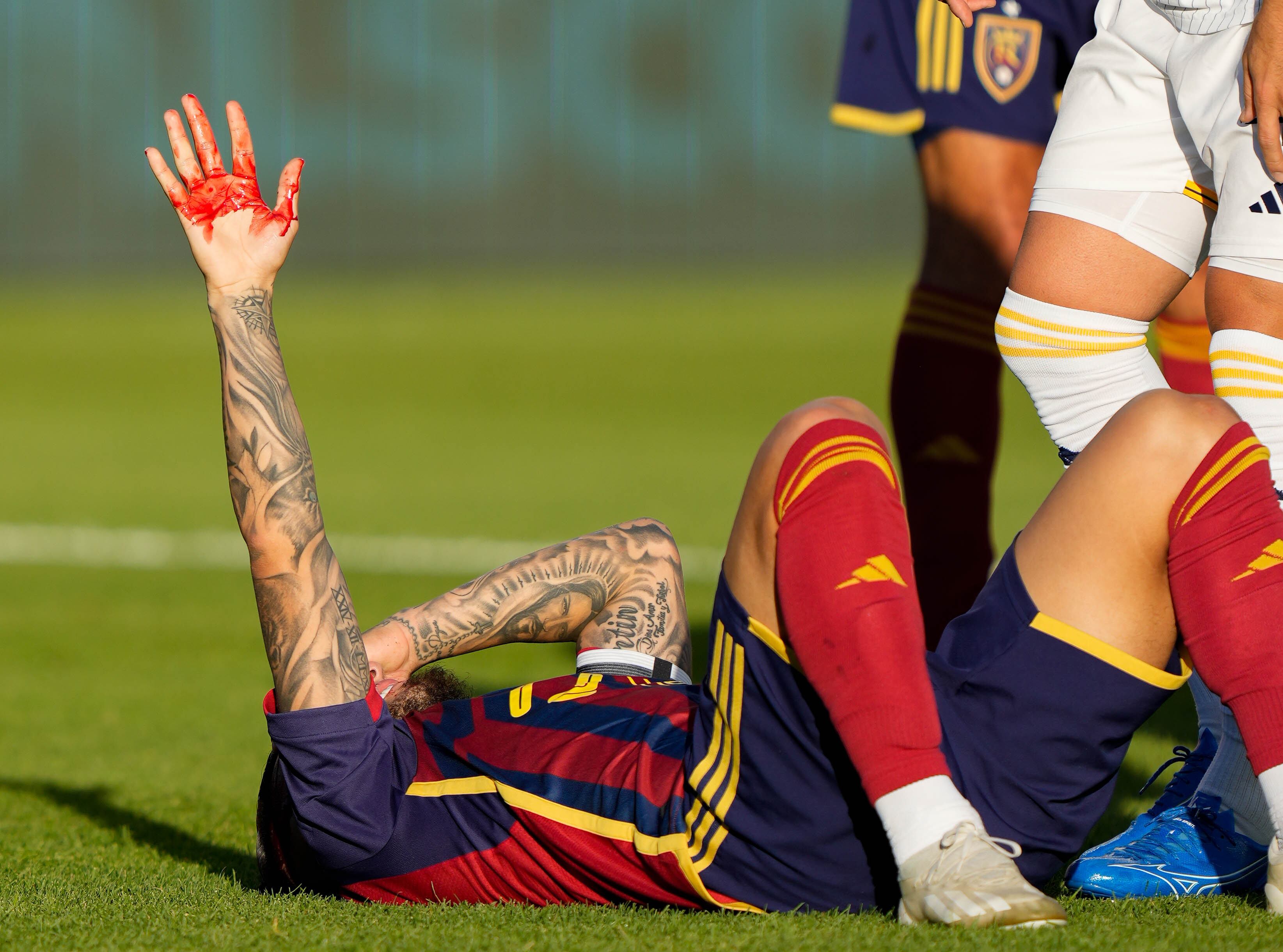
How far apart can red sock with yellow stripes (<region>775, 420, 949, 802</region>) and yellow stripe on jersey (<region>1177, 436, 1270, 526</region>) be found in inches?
12.7

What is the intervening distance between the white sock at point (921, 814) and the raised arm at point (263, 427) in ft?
2.43

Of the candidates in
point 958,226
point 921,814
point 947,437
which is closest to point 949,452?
point 947,437

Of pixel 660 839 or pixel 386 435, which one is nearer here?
pixel 660 839

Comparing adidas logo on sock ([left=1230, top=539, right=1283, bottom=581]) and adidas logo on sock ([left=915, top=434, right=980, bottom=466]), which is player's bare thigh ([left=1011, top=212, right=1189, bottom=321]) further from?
adidas logo on sock ([left=915, top=434, right=980, bottom=466])

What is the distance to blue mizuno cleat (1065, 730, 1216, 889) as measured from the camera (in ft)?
7.55

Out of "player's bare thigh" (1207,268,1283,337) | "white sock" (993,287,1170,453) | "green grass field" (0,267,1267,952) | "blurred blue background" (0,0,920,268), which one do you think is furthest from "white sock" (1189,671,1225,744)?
"blurred blue background" (0,0,920,268)

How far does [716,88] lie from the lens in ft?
53.7

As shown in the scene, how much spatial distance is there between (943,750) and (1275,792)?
0.37m

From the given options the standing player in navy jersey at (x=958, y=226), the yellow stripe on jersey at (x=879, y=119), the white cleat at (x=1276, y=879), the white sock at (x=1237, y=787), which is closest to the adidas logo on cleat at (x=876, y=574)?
the white cleat at (x=1276, y=879)

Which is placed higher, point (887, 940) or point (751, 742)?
point (751, 742)

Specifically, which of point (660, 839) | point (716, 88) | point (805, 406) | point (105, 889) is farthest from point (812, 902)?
point (716, 88)

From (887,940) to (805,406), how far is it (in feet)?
2.10

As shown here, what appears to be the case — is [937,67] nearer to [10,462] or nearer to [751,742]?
[751,742]

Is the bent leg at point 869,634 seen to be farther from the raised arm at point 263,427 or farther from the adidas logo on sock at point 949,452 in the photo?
the adidas logo on sock at point 949,452
